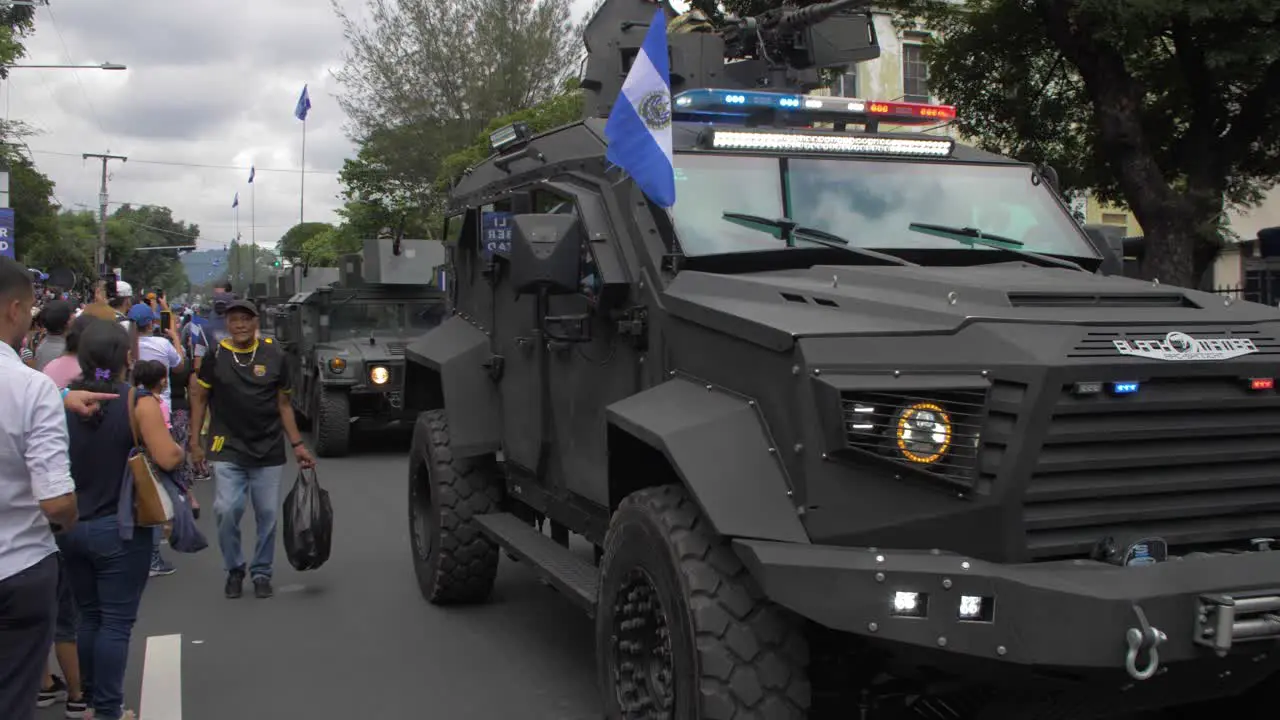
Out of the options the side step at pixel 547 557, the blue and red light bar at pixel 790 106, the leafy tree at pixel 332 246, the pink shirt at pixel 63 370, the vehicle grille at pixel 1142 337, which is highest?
the leafy tree at pixel 332 246

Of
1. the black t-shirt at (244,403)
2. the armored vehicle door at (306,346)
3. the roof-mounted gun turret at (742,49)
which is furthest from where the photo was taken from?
the armored vehicle door at (306,346)

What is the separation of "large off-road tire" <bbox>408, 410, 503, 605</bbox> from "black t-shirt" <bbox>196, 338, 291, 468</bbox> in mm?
1132

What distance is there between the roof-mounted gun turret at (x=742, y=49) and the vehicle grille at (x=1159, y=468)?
12.1 feet

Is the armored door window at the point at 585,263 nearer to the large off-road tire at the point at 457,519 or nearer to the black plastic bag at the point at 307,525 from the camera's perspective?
the large off-road tire at the point at 457,519

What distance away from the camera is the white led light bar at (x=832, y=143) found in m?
4.82

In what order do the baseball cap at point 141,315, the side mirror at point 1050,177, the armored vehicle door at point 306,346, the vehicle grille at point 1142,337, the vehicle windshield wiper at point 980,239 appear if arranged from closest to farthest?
the vehicle grille at point 1142,337 < the vehicle windshield wiper at point 980,239 < the side mirror at point 1050,177 < the baseball cap at point 141,315 < the armored vehicle door at point 306,346

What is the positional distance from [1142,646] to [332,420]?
38.0 feet

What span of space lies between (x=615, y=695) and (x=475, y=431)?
264 centimetres

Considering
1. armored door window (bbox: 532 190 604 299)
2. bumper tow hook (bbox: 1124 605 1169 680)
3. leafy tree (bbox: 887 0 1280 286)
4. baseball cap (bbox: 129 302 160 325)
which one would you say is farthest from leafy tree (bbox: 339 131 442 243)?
bumper tow hook (bbox: 1124 605 1169 680)

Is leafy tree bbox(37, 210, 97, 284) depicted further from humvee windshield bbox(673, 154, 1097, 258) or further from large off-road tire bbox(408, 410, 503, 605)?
humvee windshield bbox(673, 154, 1097, 258)

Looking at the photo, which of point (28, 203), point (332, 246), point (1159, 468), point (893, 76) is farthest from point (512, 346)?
point (332, 246)

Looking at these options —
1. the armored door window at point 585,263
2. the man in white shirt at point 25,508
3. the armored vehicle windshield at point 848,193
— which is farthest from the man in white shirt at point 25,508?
the armored vehicle windshield at point 848,193

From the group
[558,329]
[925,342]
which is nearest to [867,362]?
[925,342]

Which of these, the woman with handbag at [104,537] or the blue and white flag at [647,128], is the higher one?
the blue and white flag at [647,128]
